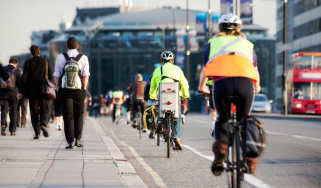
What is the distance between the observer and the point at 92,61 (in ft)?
431

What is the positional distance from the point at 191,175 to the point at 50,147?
14.8 feet

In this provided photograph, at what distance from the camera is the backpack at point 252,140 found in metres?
7.13

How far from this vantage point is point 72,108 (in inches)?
539

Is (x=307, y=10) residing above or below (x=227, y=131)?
above

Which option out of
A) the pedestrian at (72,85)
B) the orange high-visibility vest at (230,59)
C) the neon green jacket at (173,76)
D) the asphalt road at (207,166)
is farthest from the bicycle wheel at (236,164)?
the neon green jacket at (173,76)

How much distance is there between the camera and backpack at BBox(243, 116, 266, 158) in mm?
7129

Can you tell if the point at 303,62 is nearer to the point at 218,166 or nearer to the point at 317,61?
the point at 317,61

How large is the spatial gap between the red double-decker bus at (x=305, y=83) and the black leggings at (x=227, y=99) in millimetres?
35335

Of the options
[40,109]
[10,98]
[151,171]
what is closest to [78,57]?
[40,109]

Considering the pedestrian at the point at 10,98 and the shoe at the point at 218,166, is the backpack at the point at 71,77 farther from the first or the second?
the shoe at the point at 218,166

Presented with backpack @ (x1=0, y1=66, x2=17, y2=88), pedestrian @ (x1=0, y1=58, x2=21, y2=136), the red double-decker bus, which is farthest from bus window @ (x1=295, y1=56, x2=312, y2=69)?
pedestrian @ (x1=0, y1=58, x2=21, y2=136)

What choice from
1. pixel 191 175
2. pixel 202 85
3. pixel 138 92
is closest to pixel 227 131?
pixel 202 85

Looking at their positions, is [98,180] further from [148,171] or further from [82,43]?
[82,43]

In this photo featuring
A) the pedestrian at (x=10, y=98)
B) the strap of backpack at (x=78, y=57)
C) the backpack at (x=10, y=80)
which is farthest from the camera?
the pedestrian at (x=10, y=98)
